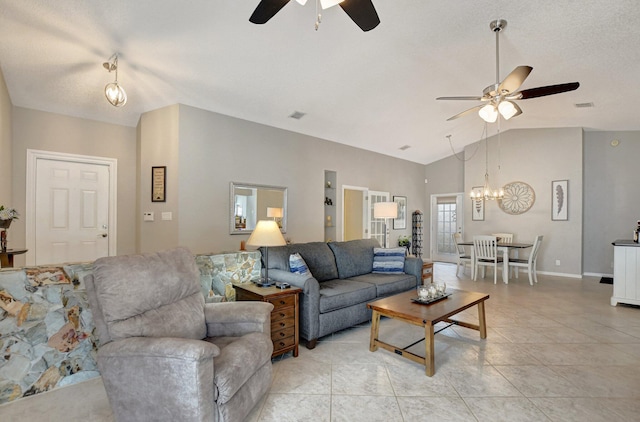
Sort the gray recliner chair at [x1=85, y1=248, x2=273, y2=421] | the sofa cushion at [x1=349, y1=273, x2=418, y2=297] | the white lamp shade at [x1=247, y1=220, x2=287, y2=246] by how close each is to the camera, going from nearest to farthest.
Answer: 1. the gray recliner chair at [x1=85, y1=248, x2=273, y2=421]
2. the white lamp shade at [x1=247, y1=220, x2=287, y2=246]
3. the sofa cushion at [x1=349, y1=273, x2=418, y2=297]

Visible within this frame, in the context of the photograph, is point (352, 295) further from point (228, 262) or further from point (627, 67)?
point (627, 67)

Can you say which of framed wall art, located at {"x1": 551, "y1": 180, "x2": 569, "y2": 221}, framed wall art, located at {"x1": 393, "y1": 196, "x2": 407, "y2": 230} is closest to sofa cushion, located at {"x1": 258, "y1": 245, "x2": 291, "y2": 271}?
framed wall art, located at {"x1": 393, "y1": 196, "x2": 407, "y2": 230}

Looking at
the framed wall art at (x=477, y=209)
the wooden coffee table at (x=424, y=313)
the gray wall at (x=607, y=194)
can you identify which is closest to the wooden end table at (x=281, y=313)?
the wooden coffee table at (x=424, y=313)

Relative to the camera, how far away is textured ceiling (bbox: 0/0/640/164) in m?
2.83

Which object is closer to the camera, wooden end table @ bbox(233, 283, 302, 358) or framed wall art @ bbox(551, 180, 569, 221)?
wooden end table @ bbox(233, 283, 302, 358)

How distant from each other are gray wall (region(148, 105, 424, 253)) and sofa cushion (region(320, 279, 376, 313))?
6.75ft

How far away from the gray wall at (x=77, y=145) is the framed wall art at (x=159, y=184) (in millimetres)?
678

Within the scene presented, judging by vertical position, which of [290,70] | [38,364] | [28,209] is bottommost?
[38,364]

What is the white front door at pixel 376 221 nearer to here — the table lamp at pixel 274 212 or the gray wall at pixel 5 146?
the table lamp at pixel 274 212

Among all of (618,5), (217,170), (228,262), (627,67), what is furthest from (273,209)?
(627,67)

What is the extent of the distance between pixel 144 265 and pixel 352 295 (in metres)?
2.04

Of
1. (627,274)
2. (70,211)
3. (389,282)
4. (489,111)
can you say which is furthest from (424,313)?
(70,211)

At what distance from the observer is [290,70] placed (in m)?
3.78

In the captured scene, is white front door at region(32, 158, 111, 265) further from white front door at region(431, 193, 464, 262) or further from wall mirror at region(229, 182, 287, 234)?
white front door at region(431, 193, 464, 262)
